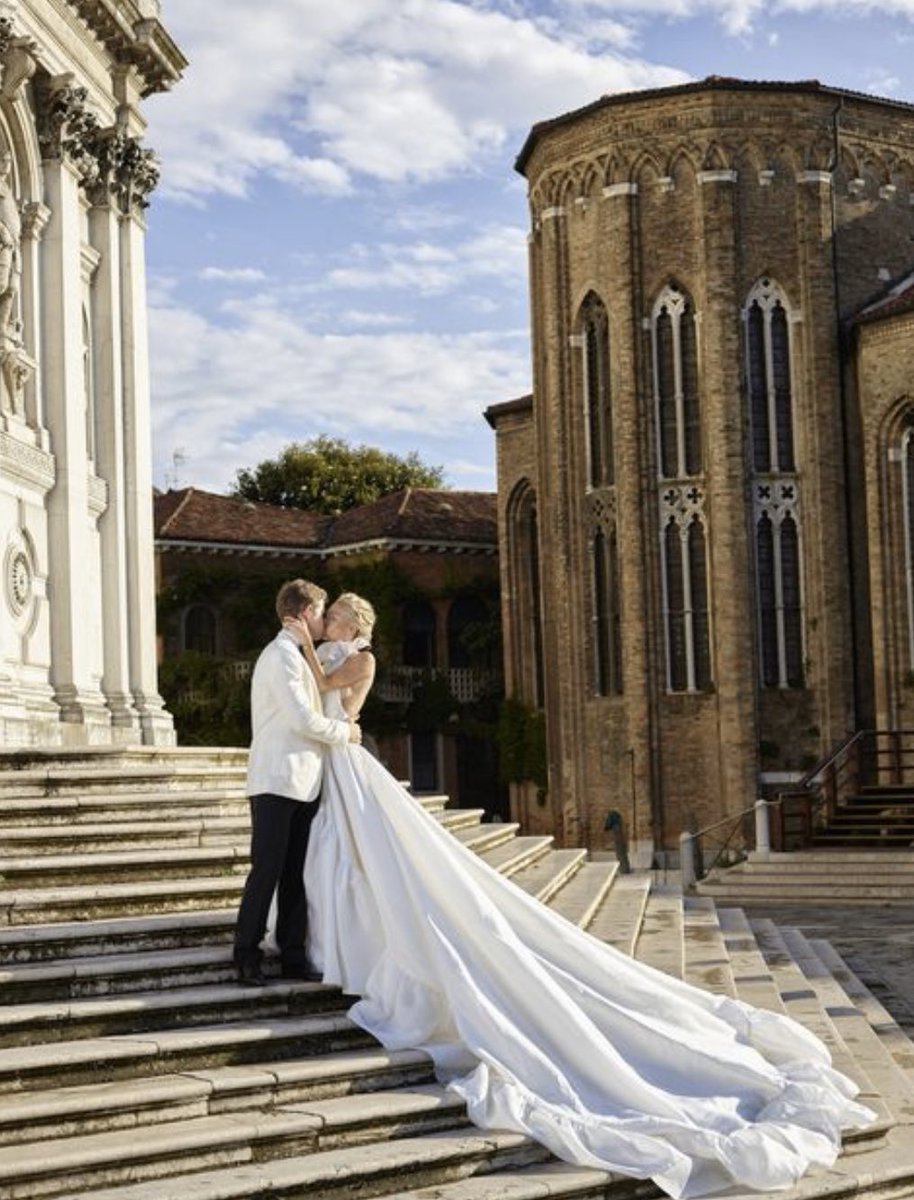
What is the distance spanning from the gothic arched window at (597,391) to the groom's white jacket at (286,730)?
31921 millimetres

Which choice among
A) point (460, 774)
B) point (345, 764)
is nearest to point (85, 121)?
point (345, 764)

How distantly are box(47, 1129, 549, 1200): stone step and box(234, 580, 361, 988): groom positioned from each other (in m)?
1.43

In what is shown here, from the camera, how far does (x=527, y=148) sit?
4247 cm

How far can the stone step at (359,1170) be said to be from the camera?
22.9 ft

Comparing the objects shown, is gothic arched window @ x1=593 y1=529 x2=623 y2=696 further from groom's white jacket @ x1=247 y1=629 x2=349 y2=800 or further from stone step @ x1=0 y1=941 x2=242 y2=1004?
groom's white jacket @ x1=247 y1=629 x2=349 y2=800

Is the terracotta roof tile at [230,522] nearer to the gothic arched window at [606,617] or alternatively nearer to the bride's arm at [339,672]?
the gothic arched window at [606,617]

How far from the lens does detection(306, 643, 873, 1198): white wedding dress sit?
25.8ft

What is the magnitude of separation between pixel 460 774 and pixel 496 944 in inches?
1572

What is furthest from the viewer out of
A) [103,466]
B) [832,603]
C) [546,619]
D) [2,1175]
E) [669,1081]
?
[546,619]

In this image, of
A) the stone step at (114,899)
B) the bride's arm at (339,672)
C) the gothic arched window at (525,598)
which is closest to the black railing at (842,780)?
the gothic arched window at (525,598)

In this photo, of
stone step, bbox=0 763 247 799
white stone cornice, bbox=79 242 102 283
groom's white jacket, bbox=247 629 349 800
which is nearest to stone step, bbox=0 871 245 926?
groom's white jacket, bbox=247 629 349 800

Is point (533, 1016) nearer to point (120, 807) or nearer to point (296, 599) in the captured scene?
point (296, 599)

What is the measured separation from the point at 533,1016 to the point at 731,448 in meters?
31.5

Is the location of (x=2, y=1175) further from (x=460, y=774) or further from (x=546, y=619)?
(x=460, y=774)
